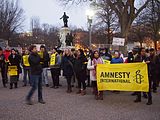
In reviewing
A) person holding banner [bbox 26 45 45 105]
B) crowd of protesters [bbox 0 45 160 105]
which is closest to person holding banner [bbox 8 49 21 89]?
crowd of protesters [bbox 0 45 160 105]

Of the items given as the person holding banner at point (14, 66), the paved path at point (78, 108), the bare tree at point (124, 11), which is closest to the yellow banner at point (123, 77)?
the paved path at point (78, 108)

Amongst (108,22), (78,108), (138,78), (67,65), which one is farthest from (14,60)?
(108,22)

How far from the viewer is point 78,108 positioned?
1054cm

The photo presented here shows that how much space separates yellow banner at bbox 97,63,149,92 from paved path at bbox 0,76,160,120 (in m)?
0.52

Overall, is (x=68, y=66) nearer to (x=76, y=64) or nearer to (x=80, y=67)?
(x=76, y=64)

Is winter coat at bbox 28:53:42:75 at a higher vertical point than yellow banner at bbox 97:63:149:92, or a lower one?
higher

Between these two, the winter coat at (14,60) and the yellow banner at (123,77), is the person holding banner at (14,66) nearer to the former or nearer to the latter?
the winter coat at (14,60)

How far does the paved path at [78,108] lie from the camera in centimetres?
927

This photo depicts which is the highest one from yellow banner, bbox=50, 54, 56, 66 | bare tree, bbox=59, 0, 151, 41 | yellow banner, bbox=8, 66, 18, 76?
bare tree, bbox=59, 0, 151, 41

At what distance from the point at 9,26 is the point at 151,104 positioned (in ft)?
179

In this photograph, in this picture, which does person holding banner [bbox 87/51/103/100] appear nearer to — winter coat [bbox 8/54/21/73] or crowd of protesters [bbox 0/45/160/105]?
crowd of protesters [bbox 0/45/160/105]

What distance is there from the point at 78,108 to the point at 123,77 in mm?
2178

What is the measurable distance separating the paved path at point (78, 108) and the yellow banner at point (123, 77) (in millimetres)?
517

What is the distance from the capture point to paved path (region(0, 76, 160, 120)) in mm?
9273
